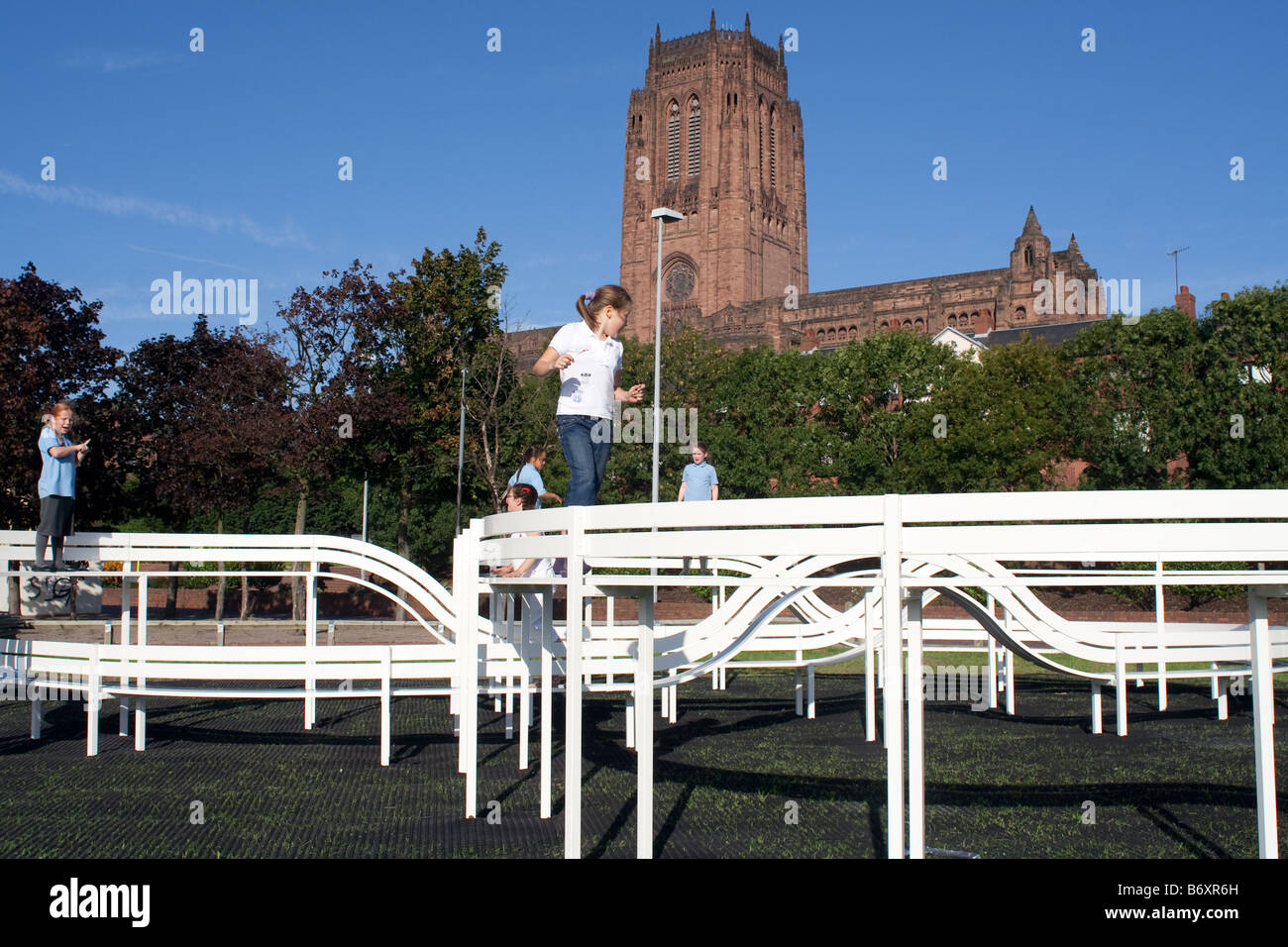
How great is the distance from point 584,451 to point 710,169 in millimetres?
112460

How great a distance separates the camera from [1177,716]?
9.05 m

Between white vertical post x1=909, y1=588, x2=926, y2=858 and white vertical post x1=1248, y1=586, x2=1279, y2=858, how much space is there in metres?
0.97

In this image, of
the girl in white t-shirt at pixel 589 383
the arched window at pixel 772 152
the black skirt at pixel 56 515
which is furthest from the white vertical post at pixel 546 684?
the arched window at pixel 772 152

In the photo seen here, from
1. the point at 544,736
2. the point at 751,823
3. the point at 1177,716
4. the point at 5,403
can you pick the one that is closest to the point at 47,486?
the point at 544,736

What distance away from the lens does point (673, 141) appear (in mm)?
116812

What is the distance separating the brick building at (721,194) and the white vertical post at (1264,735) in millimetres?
100749

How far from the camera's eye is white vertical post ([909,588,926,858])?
330 centimetres

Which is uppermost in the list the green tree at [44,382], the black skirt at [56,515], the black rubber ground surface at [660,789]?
the green tree at [44,382]

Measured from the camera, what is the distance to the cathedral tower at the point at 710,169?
113250mm

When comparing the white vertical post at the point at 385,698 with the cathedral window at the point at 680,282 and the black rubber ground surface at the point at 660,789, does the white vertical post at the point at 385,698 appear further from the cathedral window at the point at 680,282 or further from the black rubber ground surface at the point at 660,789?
the cathedral window at the point at 680,282

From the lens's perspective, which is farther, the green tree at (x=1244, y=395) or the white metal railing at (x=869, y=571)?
the green tree at (x=1244, y=395)

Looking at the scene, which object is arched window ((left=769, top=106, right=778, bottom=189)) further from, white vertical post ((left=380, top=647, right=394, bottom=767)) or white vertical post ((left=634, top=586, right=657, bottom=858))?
white vertical post ((left=634, top=586, right=657, bottom=858))

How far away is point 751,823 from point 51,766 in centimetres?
430
